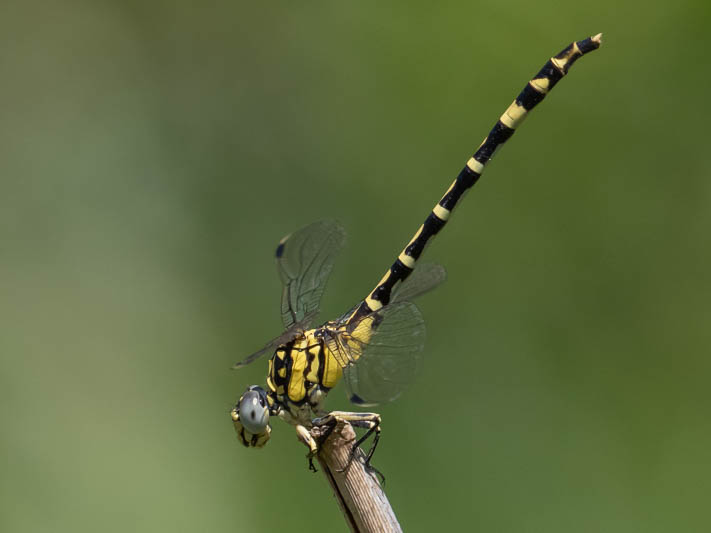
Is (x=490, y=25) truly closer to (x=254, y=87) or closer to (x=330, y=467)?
(x=254, y=87)

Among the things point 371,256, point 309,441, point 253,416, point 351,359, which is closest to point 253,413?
point 253,416

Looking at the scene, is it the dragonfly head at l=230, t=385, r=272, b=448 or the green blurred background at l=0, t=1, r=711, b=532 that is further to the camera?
the green blurred background at l=0, t=1, r=711, b=532

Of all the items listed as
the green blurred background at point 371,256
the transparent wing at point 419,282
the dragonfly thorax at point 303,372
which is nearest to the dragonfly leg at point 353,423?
the dragonfly thorax at point 303,372

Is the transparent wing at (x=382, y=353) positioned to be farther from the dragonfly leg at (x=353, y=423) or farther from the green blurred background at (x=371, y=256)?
the green blurred background at (x=371, y=256)

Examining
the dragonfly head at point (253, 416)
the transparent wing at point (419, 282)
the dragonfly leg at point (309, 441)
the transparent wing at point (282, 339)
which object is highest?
the transparent wing at point (419, 282)

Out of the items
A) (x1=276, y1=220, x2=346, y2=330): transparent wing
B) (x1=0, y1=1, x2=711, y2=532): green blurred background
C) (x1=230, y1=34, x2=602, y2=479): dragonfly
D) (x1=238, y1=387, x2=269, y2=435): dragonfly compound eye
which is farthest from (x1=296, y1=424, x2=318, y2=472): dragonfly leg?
(x1=0, y1=1, x2=711, y2=532): green blurred background

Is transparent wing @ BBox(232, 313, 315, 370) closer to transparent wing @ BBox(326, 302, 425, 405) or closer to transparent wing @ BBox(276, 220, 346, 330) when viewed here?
transparent wing @ BBox(326, 302, 425, 405)

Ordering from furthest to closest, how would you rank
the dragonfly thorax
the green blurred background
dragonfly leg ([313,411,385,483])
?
the green blurred background
the dragonfly thorax
dragonfly leg ([313,411,385,483])

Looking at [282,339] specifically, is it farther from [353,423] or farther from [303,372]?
[353,423]
